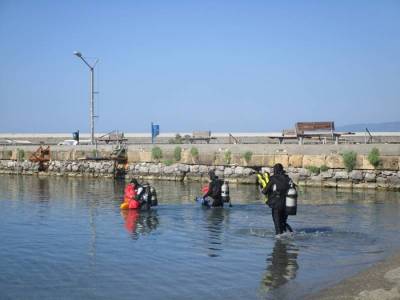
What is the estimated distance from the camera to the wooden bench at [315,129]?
37031 millimetres

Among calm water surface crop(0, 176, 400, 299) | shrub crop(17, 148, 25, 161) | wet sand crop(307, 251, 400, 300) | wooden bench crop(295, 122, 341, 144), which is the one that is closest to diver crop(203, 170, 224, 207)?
calm water surface crop(0, 176, 400, 299)

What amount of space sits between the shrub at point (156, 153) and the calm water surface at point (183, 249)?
16.0 metres

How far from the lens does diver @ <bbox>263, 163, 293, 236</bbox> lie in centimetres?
1409

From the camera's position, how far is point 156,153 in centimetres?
3944

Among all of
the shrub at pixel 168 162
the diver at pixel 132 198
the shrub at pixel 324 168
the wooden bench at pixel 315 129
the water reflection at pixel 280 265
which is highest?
the wooden bench at pixel 315 129

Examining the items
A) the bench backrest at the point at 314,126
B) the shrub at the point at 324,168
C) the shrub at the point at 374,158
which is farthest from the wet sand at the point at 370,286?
the bench backrest at the point at 314,126

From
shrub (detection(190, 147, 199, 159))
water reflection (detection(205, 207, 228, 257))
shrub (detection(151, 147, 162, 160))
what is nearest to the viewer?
water reflection (detection(205, 207, 228, 257))

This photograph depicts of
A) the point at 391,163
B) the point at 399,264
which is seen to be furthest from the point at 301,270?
the point at 391,163

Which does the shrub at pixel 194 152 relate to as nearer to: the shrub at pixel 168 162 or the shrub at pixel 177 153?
the shrub at pixel 177 153

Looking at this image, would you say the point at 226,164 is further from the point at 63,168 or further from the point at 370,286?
the point at 370,286

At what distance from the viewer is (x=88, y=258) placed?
39.9ft

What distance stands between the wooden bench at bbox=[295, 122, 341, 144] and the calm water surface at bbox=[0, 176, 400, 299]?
45.9 ft

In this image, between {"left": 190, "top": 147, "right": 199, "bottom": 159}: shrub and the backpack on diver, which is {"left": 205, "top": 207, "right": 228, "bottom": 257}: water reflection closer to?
the backpack on diver

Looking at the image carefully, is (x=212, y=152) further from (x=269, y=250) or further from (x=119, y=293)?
(x=119, y=293)
